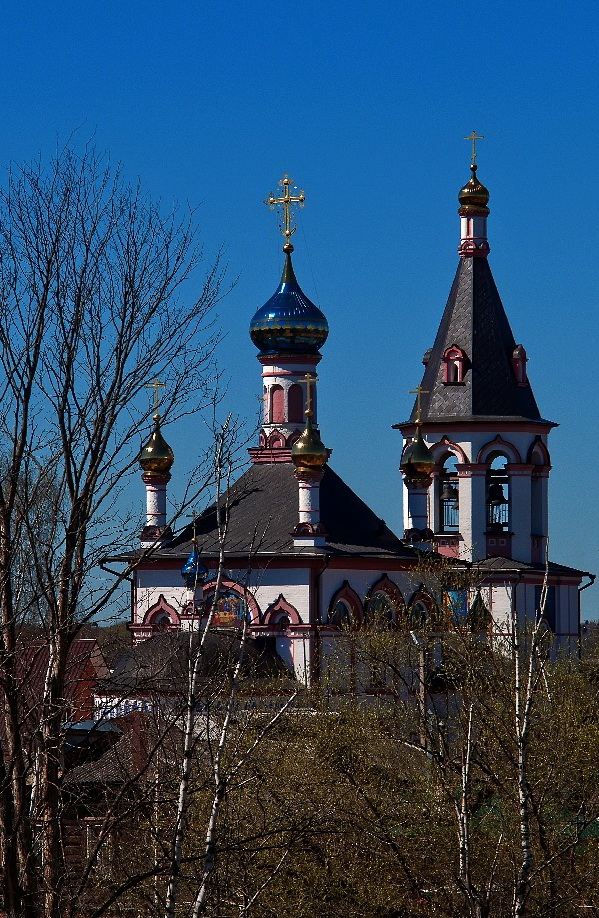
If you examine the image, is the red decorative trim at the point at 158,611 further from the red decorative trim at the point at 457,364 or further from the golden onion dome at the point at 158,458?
the red decorative trim at the point at 457,364

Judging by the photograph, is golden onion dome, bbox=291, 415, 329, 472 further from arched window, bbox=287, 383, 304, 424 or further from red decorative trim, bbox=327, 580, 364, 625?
arched window, bbox=287, 383, 304, 424

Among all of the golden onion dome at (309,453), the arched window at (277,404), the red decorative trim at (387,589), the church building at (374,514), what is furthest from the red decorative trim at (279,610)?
the arched window at (277,404)

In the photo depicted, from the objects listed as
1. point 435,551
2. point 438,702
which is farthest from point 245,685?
point 435,551

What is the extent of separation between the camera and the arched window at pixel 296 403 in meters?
32.5

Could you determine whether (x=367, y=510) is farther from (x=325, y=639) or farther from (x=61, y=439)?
(x=61, y=439)

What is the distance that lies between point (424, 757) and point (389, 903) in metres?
2.75

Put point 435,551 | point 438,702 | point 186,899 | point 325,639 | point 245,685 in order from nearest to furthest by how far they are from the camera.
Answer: point 186,899 < point 245,685 < point 438,702 < point 325,639 < point 435,551

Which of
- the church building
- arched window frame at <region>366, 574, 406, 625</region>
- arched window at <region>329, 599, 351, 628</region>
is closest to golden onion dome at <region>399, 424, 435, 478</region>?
the church building

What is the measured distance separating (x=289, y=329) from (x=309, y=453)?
3482 mm

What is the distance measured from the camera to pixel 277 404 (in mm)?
32594

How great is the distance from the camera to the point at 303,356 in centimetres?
3272

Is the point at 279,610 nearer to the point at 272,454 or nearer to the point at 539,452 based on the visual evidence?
the point at 272,454

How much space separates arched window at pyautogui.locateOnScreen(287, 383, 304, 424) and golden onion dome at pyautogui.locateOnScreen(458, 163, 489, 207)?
460 cm

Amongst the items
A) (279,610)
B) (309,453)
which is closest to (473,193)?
(309,453)
